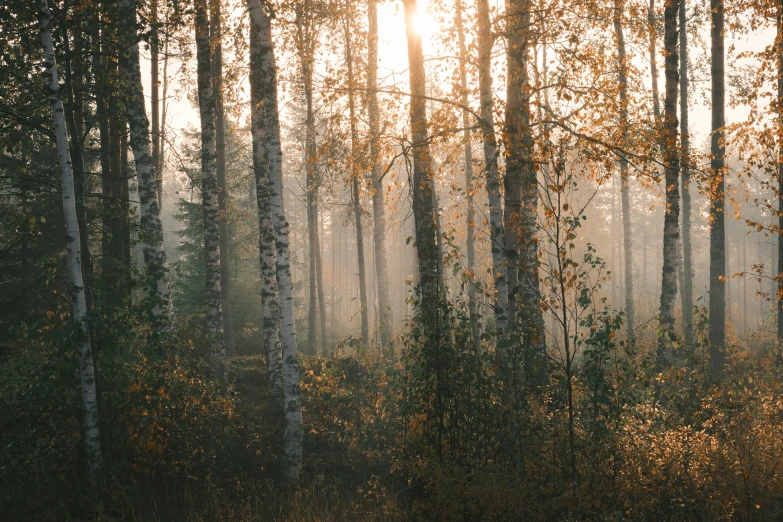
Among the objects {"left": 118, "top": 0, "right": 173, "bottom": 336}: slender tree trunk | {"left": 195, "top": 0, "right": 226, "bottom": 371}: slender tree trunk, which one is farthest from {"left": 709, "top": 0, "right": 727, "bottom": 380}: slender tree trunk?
{"left": 118, "top": 0, "right": 173, "bottom": 336}: slender tree trunk

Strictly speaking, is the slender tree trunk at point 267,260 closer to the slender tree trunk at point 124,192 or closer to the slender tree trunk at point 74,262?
the slender tree trunk at point 124,192

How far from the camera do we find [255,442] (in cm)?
858

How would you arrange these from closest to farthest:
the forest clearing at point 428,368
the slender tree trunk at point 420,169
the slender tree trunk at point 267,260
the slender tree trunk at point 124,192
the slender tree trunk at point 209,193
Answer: the forest clearing at point 428,368
the slender tree trunk at point 420,169
the slender tree trunk at point 267,260
the slender tree trunk at point 209,193
the slender tree trunk at point 124,192

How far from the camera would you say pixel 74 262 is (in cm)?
670

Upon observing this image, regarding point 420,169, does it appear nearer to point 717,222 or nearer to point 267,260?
point 267,260

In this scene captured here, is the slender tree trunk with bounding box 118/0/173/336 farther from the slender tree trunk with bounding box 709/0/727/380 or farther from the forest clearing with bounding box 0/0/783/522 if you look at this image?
the slender tree trunk with bounding box 709/0/727/380

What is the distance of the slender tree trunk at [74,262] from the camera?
650 cm

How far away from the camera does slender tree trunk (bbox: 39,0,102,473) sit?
650 cm

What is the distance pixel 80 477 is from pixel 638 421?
7584 millimetres

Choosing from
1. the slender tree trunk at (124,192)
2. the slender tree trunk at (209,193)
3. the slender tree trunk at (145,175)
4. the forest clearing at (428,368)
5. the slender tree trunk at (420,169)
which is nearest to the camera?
the forest clearing at (428,368)

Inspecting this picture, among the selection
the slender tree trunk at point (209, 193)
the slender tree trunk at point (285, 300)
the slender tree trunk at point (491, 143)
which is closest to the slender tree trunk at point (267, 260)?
the slender tree trunk at point (209, 193)

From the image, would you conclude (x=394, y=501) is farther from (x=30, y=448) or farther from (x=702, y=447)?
(x=30, y=448)

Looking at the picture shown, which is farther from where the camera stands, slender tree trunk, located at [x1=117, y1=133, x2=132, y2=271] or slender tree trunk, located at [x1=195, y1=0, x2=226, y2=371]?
slender tree trunk, located at [x1=117, y1=133, x2=132, y2=271]

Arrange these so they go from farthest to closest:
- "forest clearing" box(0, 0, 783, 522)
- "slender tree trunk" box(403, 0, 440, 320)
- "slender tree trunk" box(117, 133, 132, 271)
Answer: "slender tree trunk" box(117, 133, 132, 271) → "slender tree trunk" box(403, 0, 440, 320) → "forest clearing" box(0, 0, 783, 522)
